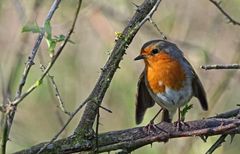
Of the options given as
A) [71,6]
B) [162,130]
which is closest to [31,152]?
[162,130]

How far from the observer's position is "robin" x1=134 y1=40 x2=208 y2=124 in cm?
482

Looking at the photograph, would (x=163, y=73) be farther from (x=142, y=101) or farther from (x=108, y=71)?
(x=108, y=71)

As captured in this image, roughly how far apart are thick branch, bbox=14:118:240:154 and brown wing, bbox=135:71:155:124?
62 centimetres

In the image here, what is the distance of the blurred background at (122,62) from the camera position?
6.48 m

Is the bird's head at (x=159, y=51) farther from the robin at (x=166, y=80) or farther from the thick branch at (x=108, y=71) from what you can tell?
the thick branch at (x=108, y=71)

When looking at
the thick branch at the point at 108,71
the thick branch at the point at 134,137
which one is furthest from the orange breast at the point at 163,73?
the thick branch at the point at 108,71

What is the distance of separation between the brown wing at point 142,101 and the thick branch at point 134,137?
0.62m

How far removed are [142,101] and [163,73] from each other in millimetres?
489

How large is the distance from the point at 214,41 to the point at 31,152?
4137 mm

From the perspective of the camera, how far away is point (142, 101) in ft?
15.0

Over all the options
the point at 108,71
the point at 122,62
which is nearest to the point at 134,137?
the point at 108,71

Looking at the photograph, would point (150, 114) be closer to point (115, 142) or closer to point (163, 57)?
point (163, 57)

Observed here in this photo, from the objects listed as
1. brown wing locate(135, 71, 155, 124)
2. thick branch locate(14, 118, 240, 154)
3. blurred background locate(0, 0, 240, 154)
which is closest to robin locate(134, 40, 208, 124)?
brown wing locate(135, 71, 155, 124)

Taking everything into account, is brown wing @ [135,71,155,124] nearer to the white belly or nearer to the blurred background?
the white belly
